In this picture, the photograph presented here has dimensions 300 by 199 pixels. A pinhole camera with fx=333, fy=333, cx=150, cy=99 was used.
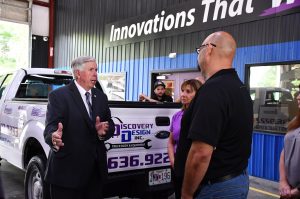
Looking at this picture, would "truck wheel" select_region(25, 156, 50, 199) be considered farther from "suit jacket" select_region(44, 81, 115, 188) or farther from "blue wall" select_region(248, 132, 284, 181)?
"blue wall" select_region(248, 132, 284, 181)

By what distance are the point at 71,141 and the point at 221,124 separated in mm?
1419

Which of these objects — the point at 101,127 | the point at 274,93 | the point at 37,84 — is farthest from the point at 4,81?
the point at 274,93

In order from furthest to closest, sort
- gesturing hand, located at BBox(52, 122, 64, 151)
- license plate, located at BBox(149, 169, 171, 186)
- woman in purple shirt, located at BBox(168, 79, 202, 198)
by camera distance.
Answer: license plate, located at BBox(149, 169, 171, 186) < woman in purple shirt, located at BBox(168, 79, 202, 198) < gesturing hand, located at BBox(52, 122, 64, 151)

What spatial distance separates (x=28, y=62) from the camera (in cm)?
1594

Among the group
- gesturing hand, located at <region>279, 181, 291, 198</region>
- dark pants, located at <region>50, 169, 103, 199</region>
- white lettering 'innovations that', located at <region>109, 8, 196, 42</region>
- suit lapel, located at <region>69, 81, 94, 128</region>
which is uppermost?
white lettering 'innovations that', located at <region>109, 8, 196, 42</region>

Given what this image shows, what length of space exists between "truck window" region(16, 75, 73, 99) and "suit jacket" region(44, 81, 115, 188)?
8.98 ft

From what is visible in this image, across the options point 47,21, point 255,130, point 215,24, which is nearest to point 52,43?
point 47,21

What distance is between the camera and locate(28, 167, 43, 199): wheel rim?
3776 millimetres

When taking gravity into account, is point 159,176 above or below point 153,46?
below

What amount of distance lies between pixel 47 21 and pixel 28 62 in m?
2.23

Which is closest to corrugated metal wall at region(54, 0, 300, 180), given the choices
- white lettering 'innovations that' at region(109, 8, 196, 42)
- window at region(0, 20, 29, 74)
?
white lettering 'innovations that' at region(109, 8, 196, 42)

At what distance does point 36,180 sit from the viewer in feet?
12.7

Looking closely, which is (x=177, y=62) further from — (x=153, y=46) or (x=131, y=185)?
(x=131, y=185)

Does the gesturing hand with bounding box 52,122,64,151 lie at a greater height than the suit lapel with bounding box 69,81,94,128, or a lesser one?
lesser
